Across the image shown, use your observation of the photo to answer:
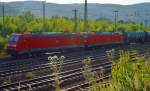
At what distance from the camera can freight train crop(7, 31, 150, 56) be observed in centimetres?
3148

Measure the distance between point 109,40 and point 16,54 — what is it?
17096mm

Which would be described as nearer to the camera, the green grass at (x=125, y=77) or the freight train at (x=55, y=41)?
the green grass at (x=125, y=77)

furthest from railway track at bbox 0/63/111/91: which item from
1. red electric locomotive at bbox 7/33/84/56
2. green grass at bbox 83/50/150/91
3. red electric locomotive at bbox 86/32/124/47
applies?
red electric locomotive at bbox 86/32/124/47

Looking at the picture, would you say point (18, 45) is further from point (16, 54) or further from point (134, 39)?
point (134, 39)

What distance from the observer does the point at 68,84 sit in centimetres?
1920

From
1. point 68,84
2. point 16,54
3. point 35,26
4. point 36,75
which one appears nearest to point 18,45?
point 16,54

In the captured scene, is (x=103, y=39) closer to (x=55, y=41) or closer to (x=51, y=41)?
(x=55, y=41)

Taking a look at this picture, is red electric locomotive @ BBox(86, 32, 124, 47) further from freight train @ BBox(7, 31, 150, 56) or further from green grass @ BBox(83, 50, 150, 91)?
green grass @ BBox(83, 50, 150, 91)

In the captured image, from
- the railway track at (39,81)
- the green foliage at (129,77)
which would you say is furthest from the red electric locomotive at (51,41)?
the green foliage at (129,77)

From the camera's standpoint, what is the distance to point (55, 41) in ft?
116

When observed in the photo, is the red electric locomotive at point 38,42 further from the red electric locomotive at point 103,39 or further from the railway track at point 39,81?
the railway track at point 39,81

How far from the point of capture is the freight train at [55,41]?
1239 inches

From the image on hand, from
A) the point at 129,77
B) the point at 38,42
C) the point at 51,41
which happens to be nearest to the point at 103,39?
the point at 51,41

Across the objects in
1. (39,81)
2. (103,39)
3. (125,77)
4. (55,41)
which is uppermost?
(125,77)
